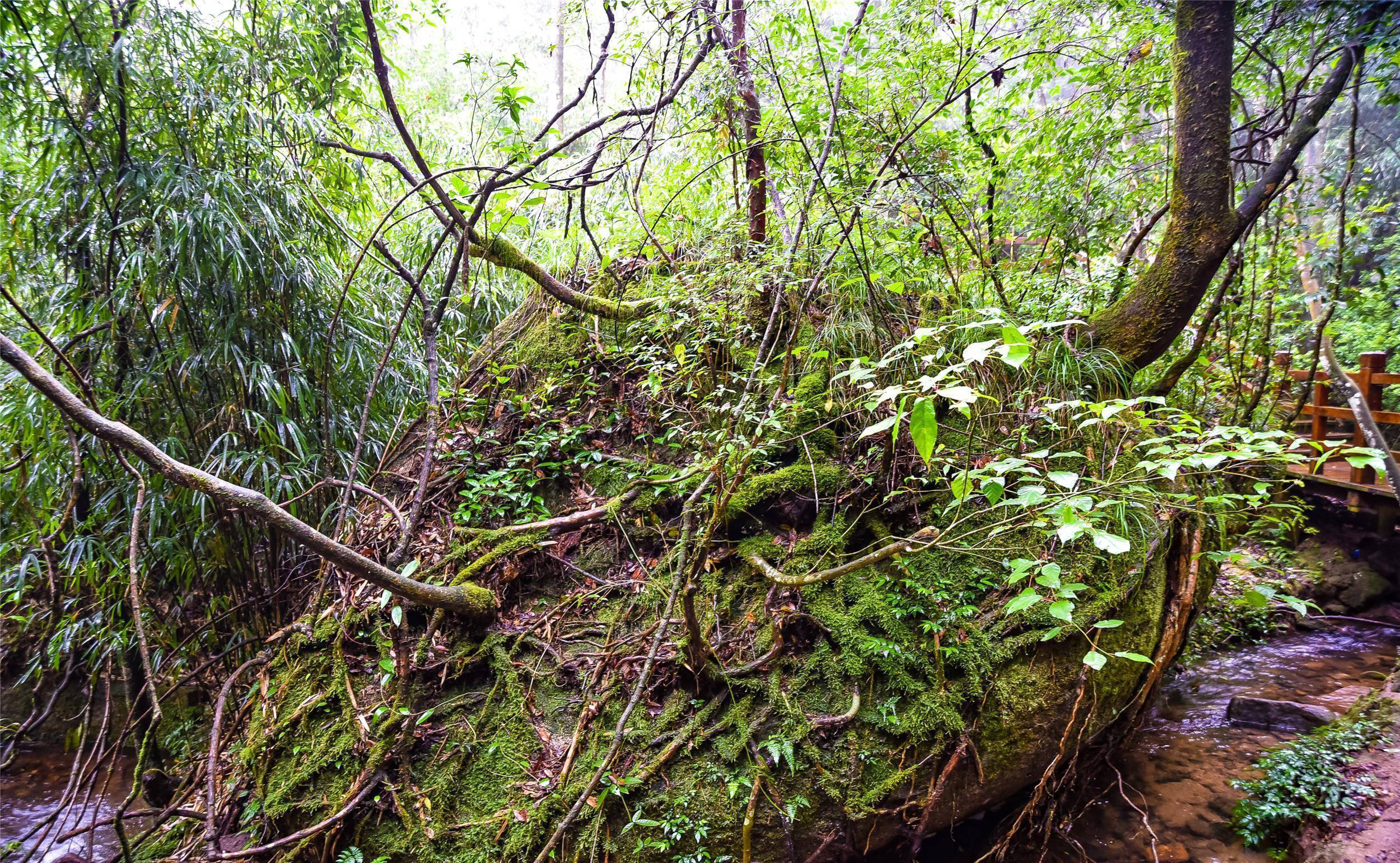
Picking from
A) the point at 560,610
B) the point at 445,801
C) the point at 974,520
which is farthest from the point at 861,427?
the point at 445,801

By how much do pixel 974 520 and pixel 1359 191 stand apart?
2962 millimetres

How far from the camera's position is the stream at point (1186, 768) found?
9.25 ft

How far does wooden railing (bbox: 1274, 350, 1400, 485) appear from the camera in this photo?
520 centimetres

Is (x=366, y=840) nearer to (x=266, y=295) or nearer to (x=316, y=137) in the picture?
(x=266, y=295)

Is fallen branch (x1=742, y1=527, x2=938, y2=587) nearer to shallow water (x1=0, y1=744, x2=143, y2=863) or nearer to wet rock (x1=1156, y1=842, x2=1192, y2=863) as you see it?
wet rock (x1=1156, y1=842, x2=1192, y2=863)

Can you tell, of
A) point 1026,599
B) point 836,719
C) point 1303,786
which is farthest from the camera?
point 1303,786

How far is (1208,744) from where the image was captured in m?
3.63

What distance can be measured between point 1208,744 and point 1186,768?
378mm

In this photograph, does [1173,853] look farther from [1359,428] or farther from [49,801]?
[49,801]

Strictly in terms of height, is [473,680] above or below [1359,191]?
below

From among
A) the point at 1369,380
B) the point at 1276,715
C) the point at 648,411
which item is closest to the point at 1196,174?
the point at 648,411

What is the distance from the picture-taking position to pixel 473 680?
8.70ft

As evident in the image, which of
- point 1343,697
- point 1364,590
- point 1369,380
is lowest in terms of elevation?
point 1364,590

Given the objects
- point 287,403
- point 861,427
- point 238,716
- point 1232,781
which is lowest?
point 1232,781
